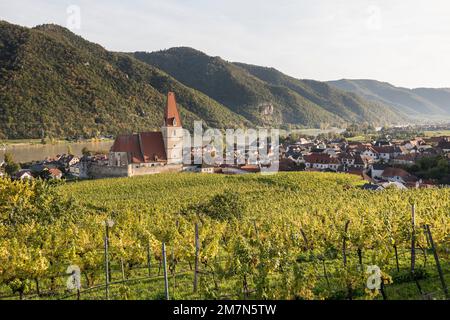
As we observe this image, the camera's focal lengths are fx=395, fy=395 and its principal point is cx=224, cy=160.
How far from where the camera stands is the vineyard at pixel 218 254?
36.4 ft

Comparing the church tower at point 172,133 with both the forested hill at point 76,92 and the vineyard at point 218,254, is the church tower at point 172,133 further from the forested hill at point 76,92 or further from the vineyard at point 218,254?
the forested hill at point 76,92

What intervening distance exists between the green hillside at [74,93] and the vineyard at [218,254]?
104m

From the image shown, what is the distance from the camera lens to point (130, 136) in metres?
56.7

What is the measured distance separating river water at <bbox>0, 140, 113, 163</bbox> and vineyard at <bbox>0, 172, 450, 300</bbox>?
7351 centimetres

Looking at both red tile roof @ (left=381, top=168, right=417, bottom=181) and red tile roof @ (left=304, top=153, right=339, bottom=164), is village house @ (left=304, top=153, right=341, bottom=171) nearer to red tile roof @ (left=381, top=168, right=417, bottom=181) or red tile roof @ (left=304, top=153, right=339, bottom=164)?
red tile roof @ (left=304, top=153, right=339, bottom=164)

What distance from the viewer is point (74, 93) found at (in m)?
130

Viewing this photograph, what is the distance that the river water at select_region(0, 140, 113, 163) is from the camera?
93.6 meters

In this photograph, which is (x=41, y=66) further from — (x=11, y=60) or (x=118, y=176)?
(x=118, y=176)

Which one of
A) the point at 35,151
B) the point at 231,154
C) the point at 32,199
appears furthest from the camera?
the point at 35,151

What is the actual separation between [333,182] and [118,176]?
28.5 m

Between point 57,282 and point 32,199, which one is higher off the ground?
point 32,199

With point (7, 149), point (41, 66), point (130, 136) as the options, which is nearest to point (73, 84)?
point (41, 66)

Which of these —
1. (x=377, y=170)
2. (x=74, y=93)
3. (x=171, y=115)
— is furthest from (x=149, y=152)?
(x=74, y=93)
